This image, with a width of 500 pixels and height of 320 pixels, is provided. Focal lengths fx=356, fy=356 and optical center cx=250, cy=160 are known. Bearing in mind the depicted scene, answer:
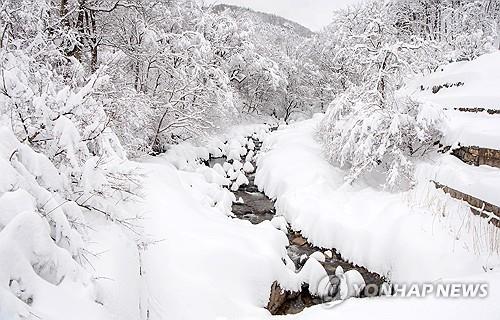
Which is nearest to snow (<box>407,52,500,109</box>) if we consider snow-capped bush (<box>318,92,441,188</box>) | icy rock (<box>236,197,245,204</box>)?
snow-capped bush (<box>318,92,441,188</box>)

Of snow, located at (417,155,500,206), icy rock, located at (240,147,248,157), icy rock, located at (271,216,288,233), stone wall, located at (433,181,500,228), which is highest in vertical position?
snow, located at (417,155,500,206)

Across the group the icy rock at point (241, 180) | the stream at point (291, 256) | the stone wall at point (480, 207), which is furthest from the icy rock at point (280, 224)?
the icy rock at point (241, 180)

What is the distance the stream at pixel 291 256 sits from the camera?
6.56 metres

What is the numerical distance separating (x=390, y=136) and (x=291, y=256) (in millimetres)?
4831

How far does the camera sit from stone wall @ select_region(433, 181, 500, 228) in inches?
270

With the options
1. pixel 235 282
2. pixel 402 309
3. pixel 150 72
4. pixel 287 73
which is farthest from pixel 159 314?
pixel 287 73

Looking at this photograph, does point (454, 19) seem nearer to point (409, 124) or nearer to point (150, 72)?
point (409, 124)

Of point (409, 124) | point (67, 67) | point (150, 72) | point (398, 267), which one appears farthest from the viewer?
point (150, 72)

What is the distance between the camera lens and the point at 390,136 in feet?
35.1

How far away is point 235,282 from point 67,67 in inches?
277

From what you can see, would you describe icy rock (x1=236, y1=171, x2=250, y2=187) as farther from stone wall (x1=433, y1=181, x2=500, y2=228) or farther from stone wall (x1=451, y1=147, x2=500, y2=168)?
stone wall (x1=433, y1=181, x2=500, y2=228)

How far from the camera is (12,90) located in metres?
4.40

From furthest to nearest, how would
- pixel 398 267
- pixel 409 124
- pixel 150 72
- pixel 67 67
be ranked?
pixel 150 72
pixel 409 124
pixel 67 67
pixel 398 267

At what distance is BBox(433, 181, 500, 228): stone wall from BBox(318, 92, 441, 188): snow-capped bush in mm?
1811
